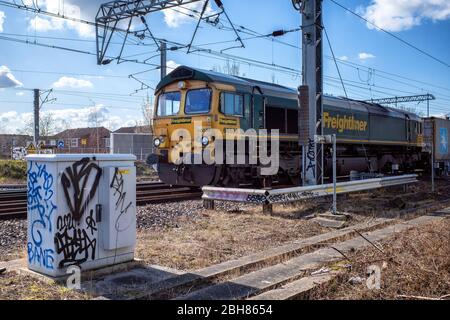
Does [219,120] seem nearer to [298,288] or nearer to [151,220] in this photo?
[151,220]

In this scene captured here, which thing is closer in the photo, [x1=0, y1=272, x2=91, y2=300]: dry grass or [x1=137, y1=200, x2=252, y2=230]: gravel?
[x1=0, y1=272, x2=91, y2=300]: dry grass

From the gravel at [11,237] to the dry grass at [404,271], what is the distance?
172 inches

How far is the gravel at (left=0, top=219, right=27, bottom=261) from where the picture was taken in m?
6.35

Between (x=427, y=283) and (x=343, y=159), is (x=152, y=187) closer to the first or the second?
(x=343, y=159)

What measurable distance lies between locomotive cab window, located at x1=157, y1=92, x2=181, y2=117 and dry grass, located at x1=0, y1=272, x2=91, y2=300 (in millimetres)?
9709

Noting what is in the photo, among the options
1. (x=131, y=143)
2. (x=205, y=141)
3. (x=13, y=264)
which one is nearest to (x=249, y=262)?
(x=13, y=264)

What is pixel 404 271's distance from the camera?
4.95m

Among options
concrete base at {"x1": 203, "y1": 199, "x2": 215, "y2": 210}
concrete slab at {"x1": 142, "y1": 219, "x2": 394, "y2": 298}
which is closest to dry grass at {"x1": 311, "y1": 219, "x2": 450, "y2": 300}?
concrete slab at {"x1": 142, "y1": 219, "x2": 394, "y2": 298}

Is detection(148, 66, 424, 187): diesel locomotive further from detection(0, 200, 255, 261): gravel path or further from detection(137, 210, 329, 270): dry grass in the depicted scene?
detection(137, 210, 329, 270): dry grass

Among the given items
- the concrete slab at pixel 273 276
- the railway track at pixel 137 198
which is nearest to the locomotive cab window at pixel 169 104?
A: the railway track at pixel 137 198

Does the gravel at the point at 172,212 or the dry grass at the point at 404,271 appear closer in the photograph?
the dry grass at the point at 404,271

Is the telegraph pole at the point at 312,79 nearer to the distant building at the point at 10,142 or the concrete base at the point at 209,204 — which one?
the concrete base at the point at 209,204

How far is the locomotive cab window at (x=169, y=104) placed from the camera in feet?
46.2

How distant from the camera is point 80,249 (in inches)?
193
